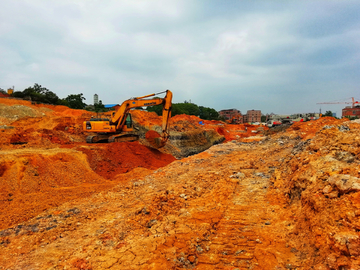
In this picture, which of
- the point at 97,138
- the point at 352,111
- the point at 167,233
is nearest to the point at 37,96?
the point at 97,138

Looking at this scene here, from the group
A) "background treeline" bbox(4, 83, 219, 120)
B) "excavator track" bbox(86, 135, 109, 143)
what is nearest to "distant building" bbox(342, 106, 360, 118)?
"background treeline" bbox(4, 83, 219, 120)

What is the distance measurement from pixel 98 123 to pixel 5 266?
1250 cm

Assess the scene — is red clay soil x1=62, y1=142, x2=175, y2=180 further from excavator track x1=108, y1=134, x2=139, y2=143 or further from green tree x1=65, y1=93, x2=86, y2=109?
green tree x1=65, y1=93, x2=86, y2=109

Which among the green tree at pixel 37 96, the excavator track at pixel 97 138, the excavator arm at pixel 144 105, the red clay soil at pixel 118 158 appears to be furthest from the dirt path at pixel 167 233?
the green tree at pixel 37 96

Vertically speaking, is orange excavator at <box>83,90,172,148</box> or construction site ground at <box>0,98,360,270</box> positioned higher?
orange excavator at <box>83,90,172,148</box>

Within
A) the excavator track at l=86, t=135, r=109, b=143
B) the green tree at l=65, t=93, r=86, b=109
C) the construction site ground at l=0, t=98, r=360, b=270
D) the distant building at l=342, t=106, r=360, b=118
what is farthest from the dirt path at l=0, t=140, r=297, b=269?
the distant building at l=342, t=106, r=360, b=118

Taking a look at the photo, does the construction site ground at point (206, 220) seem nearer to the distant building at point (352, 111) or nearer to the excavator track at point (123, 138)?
the excavator track at point (123, 138)

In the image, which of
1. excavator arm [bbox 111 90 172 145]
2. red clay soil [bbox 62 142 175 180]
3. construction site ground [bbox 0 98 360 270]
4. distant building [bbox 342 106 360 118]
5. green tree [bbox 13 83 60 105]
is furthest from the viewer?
distant building [bbox 342 106 360 118]

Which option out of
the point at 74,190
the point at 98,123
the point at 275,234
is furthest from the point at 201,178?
the point at 98,123

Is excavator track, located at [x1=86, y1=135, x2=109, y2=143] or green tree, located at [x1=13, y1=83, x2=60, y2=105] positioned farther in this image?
green tree, located at [x1=13, y1=83, x2=60, y2=105]

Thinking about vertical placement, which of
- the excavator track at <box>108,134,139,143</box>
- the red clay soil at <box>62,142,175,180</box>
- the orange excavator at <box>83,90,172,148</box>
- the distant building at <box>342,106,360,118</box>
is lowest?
the red clay soil at <box>62,142,175,180</box>

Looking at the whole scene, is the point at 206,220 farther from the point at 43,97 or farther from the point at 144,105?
the point at 43,97

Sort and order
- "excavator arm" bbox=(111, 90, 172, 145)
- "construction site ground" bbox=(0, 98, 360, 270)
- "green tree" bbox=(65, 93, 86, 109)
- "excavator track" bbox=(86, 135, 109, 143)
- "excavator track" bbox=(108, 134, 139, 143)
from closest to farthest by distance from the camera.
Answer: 1. "construction site ground" bbox=(0, 98, 360, 270)
2. "excavator arm" bbox=(111, 90, 172, 145)
3. "excavator track" bbox=(86, 135, 109, 143)
4. "excavator track" bbox=(108, 134, 139, 143)
5. "green tree" bbox=(65, 93, 86, 109)

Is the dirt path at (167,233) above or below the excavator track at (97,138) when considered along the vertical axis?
below
